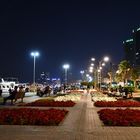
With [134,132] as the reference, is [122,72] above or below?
above

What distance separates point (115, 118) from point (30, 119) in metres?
3.66

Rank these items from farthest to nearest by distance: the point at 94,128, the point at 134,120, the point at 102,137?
the point at 134,120, the point at 94,128, the point at 102,137

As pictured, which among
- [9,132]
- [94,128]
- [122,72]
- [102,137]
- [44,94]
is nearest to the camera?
[102,137]

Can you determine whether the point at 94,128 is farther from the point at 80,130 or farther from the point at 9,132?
the point at 9,132

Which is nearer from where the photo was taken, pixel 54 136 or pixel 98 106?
pixel 54 136

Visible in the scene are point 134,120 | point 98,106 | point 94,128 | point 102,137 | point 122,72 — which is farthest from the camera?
point 122,72

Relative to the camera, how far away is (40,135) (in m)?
14.2

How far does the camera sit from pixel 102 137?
13766 millimetres

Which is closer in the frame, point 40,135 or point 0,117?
point 40,135

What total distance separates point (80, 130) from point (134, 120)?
3.19 m

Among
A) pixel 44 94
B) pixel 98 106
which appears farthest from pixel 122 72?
pixel 98 106

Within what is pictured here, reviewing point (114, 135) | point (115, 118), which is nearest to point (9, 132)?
point (114, 135)

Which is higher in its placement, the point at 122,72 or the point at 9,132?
the point at 122,72

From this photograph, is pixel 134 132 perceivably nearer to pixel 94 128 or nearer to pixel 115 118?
pixel 94 128
